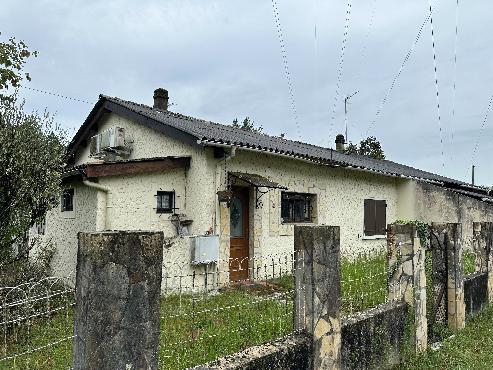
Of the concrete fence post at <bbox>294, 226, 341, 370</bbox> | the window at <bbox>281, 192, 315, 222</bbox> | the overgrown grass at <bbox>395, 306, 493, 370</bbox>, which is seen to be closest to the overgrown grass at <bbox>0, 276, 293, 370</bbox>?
the concrete fence post at <bbox>294, 226, 341, 370</bbox>

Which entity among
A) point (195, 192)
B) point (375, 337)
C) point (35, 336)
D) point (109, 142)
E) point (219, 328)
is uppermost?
point (109, 142)

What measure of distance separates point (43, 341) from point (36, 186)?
3.31m

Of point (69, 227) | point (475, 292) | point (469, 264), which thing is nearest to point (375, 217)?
point (469, 264)

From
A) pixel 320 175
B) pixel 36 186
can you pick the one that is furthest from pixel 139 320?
pixel 320 175

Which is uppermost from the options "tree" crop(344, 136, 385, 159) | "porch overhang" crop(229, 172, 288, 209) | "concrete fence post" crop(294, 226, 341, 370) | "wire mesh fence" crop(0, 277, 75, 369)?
"tree" crop(344, 136, 385, 159)

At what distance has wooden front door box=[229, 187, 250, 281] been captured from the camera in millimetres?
9086

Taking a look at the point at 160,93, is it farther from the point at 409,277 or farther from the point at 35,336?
the point at 409,277

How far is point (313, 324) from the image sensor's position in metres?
3.77

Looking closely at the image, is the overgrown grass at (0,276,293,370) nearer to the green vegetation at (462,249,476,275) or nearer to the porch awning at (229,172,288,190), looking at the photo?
the porch awning at (229,172,288,190)

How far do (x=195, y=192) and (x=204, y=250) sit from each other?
4.01ft

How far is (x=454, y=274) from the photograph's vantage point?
21.0 feet

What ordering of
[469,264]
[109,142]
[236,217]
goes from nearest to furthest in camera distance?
[236,217]
[469,264]
[109,142]

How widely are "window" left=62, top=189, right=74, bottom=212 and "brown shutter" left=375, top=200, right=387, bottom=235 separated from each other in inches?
343

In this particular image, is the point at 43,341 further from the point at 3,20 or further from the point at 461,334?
the point at 3,20
